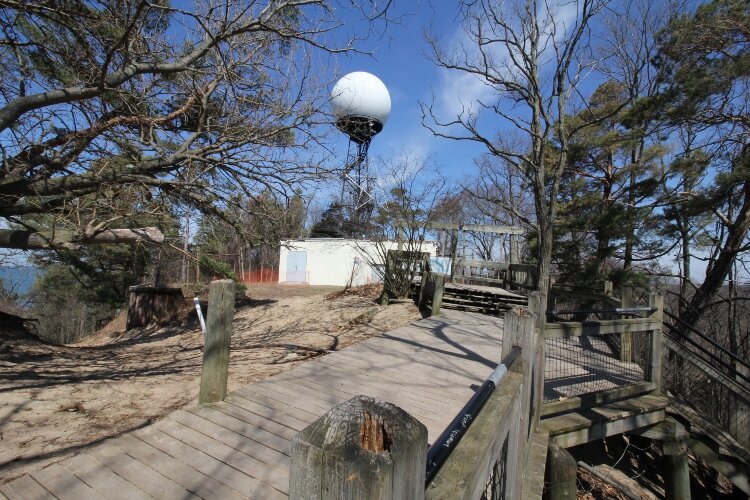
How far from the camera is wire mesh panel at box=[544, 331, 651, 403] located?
5.10 m

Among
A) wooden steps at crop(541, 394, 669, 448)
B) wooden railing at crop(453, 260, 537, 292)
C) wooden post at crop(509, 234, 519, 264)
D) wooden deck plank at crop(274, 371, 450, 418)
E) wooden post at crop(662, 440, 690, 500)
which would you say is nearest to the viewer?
wooden deck plank at crop(274, 371, 450, 418)

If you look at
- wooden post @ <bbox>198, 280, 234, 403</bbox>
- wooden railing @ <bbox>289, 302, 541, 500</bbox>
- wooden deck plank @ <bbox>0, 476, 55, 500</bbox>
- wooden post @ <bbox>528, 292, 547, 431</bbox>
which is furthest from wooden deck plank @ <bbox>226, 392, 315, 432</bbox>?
wooden railing @ <bbox>289, 302, 541, 500</bbox>

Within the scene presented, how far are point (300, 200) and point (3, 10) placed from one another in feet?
13.5

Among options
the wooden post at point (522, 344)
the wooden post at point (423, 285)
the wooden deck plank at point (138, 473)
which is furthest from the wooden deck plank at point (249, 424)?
the wooden post at point (423, 285)

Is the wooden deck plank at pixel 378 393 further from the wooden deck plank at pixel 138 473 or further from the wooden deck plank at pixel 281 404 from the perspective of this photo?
the wooden deck plank at pixel 138 473

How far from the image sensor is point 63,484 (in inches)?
95.0

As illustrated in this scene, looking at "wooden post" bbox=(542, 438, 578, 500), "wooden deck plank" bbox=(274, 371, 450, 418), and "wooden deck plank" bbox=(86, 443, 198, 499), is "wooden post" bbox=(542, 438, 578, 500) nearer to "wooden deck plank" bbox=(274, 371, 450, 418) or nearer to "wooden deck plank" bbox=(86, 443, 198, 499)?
"wooden deck plank" bbox=(274, 371, 450, 418)

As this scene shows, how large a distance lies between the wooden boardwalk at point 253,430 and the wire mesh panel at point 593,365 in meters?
0.83

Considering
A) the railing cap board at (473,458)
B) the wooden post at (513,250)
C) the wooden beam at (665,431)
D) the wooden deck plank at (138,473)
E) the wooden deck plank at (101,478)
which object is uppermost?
the wooden post at (513,250)

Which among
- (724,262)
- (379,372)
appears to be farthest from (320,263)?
(379,372)

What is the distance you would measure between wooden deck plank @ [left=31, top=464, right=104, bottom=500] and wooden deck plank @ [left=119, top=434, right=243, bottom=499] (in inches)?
13.4

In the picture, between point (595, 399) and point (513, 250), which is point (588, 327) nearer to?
point (595, 399)

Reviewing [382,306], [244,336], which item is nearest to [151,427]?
[244,336]

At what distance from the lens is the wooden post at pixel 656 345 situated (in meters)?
4.57
